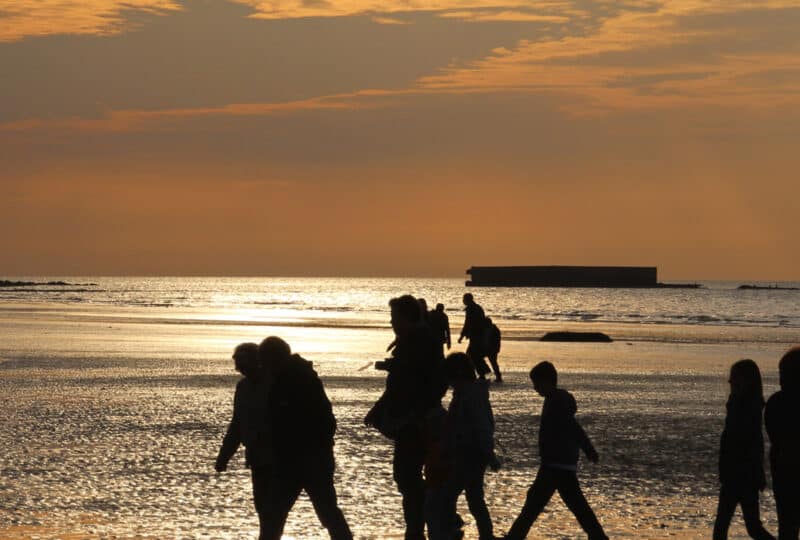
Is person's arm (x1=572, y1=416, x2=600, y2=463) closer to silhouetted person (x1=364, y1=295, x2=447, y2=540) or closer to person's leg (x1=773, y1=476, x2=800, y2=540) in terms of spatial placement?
silhouetted person (x1=364, y1=295, x2=447, y2=540)

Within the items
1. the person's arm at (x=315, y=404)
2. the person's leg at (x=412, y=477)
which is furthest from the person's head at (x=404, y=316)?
the person's arm at (x=315, y=404)

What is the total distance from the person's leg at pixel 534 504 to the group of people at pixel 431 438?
0.03 feet

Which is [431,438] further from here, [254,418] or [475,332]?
[475,332]

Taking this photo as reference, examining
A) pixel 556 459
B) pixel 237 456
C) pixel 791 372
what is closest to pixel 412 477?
pixel 556 459

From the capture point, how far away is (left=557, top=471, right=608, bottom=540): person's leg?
10.3m

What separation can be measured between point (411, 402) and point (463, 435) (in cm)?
53

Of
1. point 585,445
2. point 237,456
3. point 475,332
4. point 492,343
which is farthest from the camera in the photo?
point 492,343

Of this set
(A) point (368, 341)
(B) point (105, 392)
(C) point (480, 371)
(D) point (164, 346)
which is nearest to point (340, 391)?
(C) point (480, 371)

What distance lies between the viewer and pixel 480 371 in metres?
23.6

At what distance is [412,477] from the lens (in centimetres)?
1020

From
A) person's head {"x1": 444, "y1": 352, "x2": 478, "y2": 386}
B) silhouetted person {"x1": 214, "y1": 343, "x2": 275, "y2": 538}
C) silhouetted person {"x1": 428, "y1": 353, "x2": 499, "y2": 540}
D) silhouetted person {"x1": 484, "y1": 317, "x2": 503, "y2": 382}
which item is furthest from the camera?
silhouetted person {"x1": 484, "y1": 317, "x2": 503, "y2": 382}

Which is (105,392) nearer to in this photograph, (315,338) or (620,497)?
(620,497)

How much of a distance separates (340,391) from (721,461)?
14404 millimetres

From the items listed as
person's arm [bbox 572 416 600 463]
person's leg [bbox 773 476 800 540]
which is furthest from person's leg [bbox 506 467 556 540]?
person's leg [bbox 773 476 800 540]
